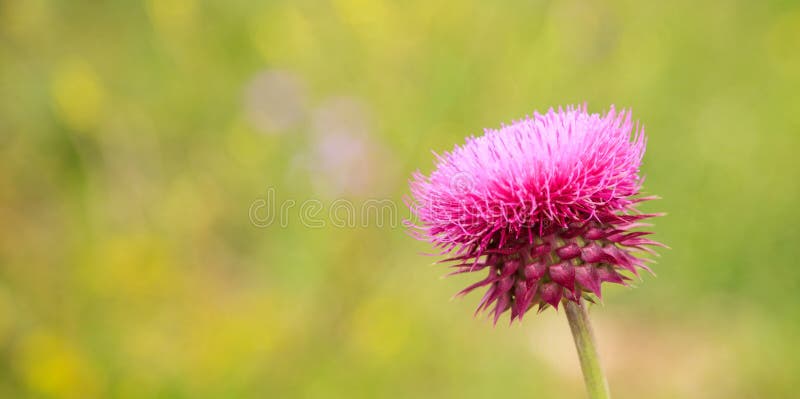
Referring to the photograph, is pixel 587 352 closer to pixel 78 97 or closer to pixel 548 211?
pixel 548 211

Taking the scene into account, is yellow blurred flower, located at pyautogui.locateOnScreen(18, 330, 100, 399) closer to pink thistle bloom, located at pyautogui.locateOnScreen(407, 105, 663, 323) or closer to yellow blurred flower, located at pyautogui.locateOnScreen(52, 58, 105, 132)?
yellow blurred flower, located at pyautogui.locateOnScreen(52, 58, 105, 132)

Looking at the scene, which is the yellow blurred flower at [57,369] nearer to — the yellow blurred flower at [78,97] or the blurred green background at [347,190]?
the blurred green background at [347,190]

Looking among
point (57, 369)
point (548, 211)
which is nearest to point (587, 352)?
point (548, 211)

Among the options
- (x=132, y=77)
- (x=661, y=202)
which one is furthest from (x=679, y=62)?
(x=132, y=77)

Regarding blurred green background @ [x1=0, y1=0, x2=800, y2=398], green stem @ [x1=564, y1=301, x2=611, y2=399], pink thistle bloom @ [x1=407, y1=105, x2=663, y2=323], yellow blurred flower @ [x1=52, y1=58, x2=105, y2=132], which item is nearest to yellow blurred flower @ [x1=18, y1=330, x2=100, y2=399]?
blurred green background @ [x1=0, y1=0, x2=800, y2=398]

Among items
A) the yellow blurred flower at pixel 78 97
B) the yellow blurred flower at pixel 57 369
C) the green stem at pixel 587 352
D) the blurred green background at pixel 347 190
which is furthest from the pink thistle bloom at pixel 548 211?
the yellow blurred flower at pixel 78 97

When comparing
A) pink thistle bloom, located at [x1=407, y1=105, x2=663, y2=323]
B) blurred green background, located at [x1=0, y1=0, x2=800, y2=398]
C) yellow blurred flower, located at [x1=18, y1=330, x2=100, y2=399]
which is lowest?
pink thistle bloom, located at [x1=407, y1=105, x2=663, y2=323]
